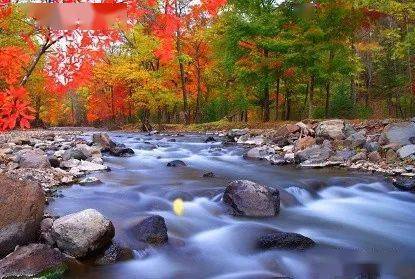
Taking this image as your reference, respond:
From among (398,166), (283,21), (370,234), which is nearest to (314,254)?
(370,234)

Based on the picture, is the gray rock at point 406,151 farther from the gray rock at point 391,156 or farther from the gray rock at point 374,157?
the gray rock at point 374,157

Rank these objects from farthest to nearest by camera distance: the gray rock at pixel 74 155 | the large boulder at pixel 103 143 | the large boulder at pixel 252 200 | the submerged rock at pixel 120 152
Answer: the large boulder at pixel 103 143, the submerged rock at pixel 120 152, the gray rock at pixel 74 155, the large boulder at pixel 252 200

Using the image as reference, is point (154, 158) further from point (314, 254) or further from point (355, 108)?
point (355, 108)

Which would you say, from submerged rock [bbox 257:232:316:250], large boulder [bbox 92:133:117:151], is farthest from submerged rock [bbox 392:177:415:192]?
large boulder [bbox 92:133:117:151]

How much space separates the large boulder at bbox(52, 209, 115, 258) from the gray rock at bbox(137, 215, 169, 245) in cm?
68

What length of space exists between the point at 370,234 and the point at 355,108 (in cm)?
1819

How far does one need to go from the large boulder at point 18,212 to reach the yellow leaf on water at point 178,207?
266cm

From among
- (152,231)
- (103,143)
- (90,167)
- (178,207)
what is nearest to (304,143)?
(103,143)

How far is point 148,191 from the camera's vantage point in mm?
8922

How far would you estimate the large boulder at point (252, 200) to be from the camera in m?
7.34

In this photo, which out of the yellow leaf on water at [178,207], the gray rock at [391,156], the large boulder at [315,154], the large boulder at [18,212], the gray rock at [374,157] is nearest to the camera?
the large boulder at [18,212]

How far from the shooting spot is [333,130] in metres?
14.3

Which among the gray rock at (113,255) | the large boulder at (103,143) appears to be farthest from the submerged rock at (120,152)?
the gray rock at (113,255)

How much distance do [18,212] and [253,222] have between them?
3.65m
